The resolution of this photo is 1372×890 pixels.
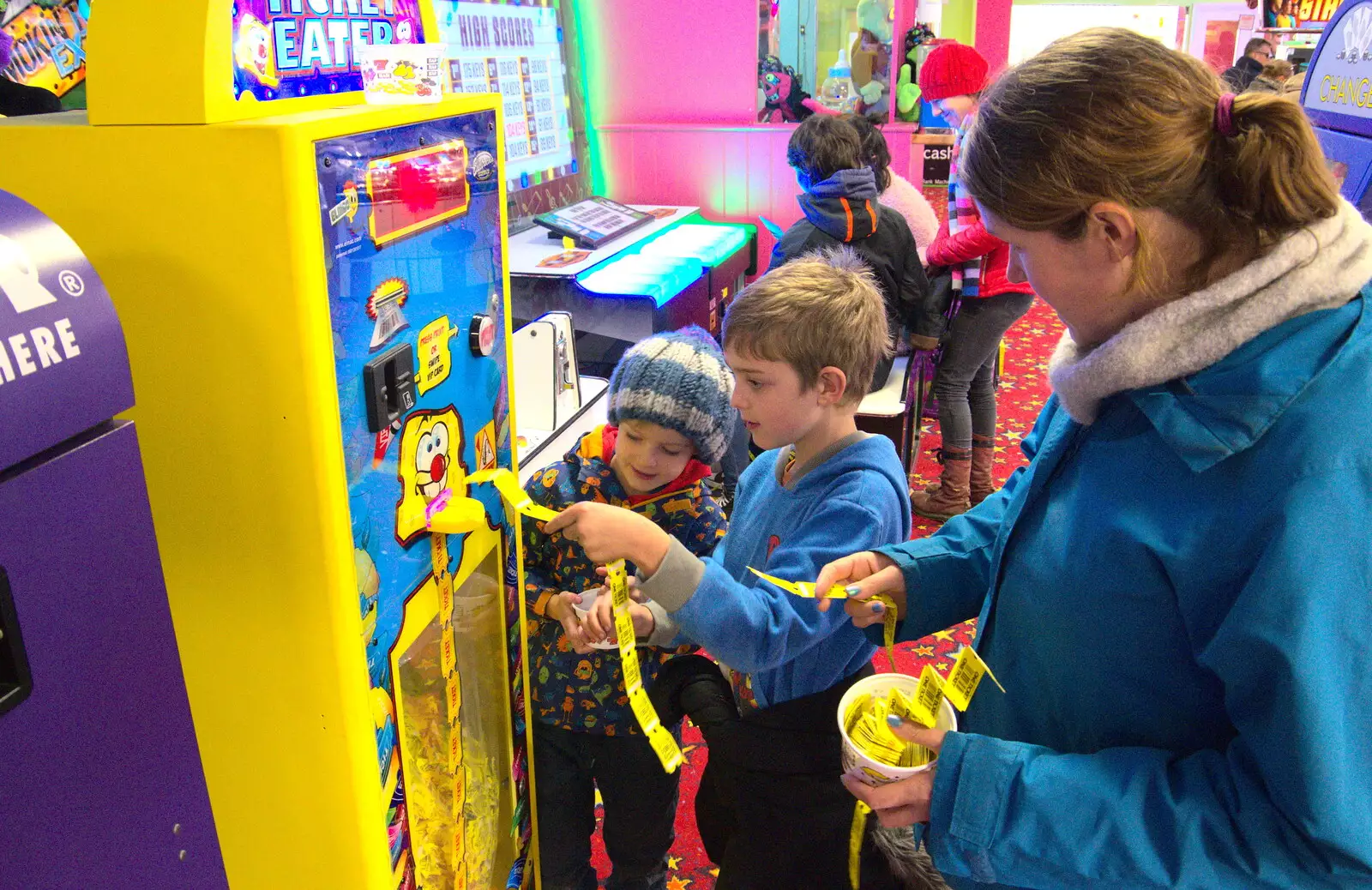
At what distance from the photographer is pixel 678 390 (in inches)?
69.1

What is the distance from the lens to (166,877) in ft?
3.22

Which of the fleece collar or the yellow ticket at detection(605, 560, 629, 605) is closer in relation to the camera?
the fleece collar

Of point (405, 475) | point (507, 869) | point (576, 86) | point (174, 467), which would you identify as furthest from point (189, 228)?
point (576, 86)

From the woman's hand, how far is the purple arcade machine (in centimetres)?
73

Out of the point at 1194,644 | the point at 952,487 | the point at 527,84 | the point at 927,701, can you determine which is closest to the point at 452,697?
the point at 927,701

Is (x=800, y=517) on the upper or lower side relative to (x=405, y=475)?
lower

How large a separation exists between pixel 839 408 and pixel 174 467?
100cm

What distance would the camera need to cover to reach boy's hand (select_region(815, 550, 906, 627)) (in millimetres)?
1380

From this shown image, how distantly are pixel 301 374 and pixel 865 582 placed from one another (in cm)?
77

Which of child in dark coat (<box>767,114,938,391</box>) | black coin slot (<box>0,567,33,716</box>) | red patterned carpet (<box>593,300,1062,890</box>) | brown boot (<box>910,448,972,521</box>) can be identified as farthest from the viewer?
brown boot (<box>910,448,972,521</box>)

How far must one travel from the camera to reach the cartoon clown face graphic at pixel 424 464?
4.40 ft

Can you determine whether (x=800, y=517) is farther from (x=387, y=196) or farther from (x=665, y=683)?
(x=387, y=196)

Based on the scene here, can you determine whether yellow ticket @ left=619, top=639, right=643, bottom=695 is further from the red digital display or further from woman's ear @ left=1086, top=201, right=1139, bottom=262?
woman's ear @ left=1086, top=201, right=1139, bottom=262

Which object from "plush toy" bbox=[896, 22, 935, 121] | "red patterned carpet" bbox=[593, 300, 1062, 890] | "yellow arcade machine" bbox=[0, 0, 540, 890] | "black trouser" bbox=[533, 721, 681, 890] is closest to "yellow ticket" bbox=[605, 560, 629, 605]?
"yellow arcade machine" bbox=[0, 0, 540, 890]
